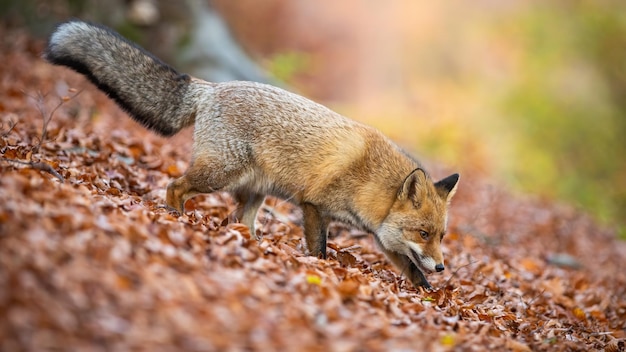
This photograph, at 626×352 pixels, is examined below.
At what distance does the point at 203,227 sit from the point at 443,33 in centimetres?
3459

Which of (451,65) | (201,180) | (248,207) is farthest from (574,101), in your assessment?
(201,180)

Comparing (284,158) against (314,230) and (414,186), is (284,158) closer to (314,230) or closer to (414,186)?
(314,230)

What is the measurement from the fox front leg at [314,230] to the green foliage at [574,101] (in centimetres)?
2213

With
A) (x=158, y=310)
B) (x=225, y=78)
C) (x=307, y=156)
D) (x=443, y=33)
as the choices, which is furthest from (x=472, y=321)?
(x=443, y=33)

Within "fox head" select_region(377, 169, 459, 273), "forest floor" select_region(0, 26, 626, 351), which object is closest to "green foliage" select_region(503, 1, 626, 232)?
"forest floor" select_region(0, 26, 626, 351)

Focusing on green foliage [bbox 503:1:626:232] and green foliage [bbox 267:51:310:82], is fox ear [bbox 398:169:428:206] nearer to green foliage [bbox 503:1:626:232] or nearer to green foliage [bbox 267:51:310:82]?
green foliage [bbox 267:51:310:82]

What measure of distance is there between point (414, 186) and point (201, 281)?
3362mm

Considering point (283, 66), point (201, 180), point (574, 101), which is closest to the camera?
point (201, 180)

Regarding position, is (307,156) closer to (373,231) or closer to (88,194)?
(373,231)

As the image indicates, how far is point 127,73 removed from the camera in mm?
6676

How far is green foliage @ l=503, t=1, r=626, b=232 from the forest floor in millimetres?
18999

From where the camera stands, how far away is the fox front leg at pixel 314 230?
653 cm

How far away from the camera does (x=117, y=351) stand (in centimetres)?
319

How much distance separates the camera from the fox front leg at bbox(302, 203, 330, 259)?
6.53 m
